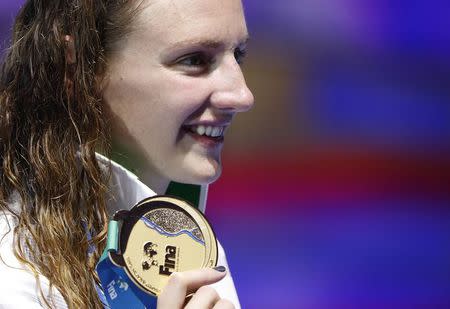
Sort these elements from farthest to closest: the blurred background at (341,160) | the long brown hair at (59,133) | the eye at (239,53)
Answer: the blurred background at (341,160) < the eye at (239,53) < the long brown hair at (59,133)

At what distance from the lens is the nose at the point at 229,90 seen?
1570mm

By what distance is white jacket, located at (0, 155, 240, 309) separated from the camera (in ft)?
4.33

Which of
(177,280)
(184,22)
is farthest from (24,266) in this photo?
(184,22)

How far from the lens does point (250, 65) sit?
10.8 feet

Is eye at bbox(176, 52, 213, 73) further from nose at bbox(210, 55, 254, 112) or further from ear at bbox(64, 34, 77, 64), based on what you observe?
ear at bbox(64, 34, 77, 64)

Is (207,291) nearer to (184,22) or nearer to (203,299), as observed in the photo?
(203,299)

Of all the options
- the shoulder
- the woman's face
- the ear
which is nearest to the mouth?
the woman's face

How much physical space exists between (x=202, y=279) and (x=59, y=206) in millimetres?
408

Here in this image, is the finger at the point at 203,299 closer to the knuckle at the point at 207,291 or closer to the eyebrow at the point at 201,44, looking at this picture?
the knuckle at the point at 207,291

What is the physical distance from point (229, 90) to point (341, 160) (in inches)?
76.7

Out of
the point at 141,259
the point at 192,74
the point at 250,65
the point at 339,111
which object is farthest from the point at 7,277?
the point at 339,111

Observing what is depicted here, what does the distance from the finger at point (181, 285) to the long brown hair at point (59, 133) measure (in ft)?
0.88

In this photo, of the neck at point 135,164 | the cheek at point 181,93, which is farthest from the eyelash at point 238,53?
the neck at point 135,164

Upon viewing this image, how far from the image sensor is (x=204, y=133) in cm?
161
